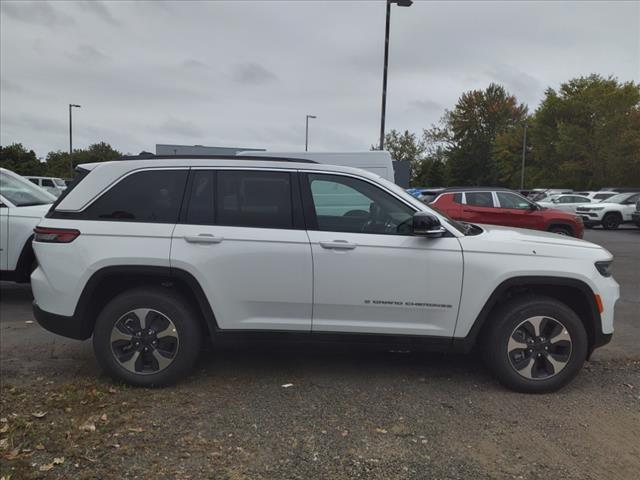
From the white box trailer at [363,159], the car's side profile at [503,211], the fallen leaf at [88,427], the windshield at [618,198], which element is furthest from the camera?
the windshield at [618,198]

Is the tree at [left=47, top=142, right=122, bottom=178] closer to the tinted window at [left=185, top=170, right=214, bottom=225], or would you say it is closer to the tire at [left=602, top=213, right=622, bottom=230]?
the tire at [left=602, top=213, right=622, bottom=230]

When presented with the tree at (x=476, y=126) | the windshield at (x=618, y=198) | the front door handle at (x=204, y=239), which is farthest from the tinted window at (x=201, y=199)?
the tree at (x=476, y=126)

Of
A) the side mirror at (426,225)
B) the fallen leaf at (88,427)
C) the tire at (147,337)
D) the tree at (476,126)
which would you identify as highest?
the tree at (476,126)

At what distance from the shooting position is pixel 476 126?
78.2 m

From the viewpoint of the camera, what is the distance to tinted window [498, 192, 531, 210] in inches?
522

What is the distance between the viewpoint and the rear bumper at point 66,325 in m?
4.12

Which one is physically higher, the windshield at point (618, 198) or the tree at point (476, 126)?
the tree at point (476, 126)

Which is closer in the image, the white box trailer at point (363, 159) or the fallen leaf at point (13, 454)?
the fallen leaf at point (13, 454)

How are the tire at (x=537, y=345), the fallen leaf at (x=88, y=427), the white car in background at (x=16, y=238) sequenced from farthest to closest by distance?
the white car in background at (x=16, y=238)
the tire at (x=537, y=345)
the fallen leaf at (x=88, y=427)

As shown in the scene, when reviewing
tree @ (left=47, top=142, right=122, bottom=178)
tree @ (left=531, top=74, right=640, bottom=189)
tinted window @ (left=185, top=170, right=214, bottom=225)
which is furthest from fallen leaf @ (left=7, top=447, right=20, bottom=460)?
tree @ (left=47, top=142, right=122, bottom=178)

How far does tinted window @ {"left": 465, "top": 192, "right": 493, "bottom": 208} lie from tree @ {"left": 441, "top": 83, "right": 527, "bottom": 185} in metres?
64.0

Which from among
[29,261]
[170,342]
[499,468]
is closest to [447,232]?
[499,468]

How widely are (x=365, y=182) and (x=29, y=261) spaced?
477 cm

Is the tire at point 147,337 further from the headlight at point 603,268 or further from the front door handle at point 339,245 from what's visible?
the headlight at point 603,268
